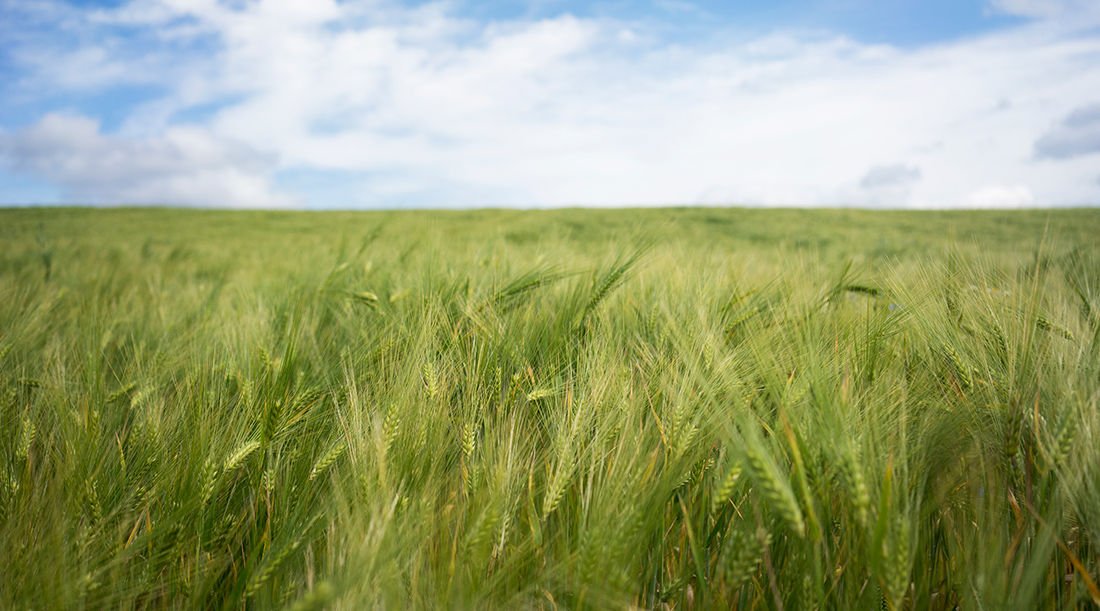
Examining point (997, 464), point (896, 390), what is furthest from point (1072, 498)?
point (896, 390)

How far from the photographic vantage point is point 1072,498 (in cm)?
74

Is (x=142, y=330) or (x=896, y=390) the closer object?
Answer: (x=896, y=390)

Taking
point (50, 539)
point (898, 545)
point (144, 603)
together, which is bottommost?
point (144, 603)

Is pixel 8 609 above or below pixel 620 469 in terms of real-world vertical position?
below

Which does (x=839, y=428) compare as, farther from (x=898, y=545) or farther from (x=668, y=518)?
(x=668, y=518)

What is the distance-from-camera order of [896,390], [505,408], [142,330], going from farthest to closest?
[142,330]
[505,408]
[896,390]

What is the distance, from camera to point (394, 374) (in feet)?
4.07

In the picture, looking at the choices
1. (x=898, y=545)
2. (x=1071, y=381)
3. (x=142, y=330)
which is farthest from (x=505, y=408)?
(x=142, y=330)

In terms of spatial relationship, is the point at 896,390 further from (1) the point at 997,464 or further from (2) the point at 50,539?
(2) the point at 50,539

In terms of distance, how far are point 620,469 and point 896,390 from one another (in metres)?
0.62

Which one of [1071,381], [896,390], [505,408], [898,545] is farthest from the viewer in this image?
[505,408]

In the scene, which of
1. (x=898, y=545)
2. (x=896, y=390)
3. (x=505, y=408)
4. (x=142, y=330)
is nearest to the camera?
(x=898, y=545)

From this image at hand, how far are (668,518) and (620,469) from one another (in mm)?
148

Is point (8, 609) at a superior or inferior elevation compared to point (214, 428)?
inferior
